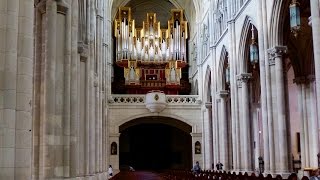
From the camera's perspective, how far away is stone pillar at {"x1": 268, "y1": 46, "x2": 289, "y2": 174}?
61.5ft

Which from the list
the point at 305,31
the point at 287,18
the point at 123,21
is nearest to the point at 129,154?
the point at 123,21

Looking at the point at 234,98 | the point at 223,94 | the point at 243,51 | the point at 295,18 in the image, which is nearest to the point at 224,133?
the point at 223,94

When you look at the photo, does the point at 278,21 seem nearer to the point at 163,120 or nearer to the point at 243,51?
the point at 243,51

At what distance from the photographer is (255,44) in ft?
72.9

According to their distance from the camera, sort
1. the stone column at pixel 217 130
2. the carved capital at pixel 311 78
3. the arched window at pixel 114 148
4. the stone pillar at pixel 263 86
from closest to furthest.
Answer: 1. the stone pillar at pixel 263 86
2. the carved capital at pixel 311 78
3. the stone column at pixel 217 130
4. the arched window at pixel 114 148

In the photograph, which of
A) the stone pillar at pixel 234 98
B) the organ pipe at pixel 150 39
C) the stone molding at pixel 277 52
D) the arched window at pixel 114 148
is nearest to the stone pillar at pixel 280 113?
the stone molding at pixel 277 52

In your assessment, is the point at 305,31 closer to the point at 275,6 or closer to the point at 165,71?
the point at 275,6

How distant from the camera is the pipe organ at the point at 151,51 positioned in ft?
135

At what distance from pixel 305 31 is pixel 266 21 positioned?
6.55 m

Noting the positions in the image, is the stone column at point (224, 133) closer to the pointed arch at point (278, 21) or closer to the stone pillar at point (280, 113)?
the stone pillar at point (280, 113)

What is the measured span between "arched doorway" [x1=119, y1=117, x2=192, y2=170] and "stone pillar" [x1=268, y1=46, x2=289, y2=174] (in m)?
26.5

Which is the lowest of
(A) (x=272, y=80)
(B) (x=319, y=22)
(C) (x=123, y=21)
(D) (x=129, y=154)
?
(D) (x=129, y=154)

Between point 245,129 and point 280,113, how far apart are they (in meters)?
5.14

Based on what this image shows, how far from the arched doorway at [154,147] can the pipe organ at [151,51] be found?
618cm
